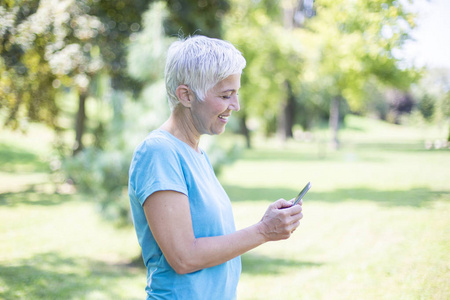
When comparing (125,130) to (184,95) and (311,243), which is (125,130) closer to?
(311,243)

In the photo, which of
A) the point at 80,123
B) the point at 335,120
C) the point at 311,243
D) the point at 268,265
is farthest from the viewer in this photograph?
the point at 335,120

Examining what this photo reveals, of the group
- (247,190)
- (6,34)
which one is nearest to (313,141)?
(247,190)

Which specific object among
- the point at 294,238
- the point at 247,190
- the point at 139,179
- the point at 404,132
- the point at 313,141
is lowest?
the point at 313,141

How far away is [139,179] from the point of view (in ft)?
4.88

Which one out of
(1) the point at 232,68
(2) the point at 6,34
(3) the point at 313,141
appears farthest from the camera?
(3) the point at 313,141

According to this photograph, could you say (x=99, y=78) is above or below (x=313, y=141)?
above

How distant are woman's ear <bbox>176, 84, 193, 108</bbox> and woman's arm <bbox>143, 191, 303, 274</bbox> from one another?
1.31 ft

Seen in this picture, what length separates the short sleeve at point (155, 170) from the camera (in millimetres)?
1448

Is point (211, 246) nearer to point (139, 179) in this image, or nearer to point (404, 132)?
point (139, 179)

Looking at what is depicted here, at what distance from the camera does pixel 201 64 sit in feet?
5.21

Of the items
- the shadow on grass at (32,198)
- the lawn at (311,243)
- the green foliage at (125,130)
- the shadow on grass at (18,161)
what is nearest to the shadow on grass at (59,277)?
the lawn at (311,243)

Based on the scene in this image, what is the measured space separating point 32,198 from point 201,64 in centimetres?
1193

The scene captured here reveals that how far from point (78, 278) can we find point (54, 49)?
10.9ft

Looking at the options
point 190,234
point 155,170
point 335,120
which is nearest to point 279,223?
point 190,234
